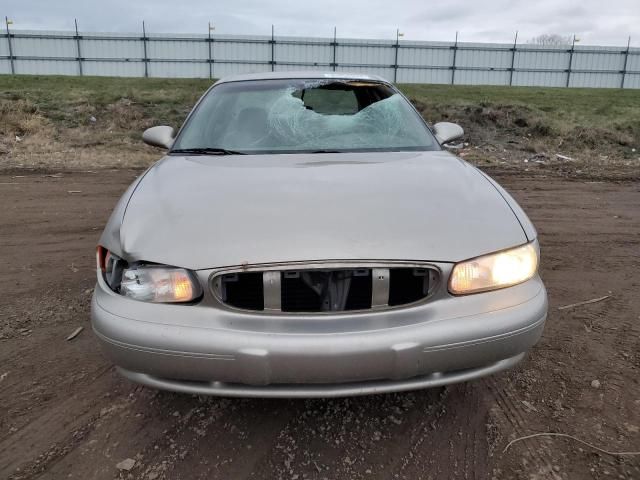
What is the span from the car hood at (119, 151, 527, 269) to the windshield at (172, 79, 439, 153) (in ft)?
1.40

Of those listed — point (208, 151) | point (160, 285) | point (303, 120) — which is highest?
point (303, 120)

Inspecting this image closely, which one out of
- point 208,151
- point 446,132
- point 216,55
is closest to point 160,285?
point 208,151

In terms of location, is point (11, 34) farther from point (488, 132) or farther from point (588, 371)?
point (588, 371)

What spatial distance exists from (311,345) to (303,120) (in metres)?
1.88

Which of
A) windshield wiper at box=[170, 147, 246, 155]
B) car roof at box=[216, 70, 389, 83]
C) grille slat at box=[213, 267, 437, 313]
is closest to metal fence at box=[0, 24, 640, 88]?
car roof at box=[216, 70, 389, 83]

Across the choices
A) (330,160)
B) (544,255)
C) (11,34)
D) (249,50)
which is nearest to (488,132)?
(544,255)

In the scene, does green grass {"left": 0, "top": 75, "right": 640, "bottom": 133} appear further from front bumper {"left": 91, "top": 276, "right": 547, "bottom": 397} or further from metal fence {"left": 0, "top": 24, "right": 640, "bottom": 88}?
front bumper {"left": 91, "top": 276, "right": 547, "bottom": 397}

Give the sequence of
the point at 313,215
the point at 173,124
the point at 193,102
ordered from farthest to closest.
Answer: the point at 193,102
the point at 173,124
the point at 313,215

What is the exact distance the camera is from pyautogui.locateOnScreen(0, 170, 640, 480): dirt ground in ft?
6.64

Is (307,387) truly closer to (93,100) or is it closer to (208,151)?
(208,151)

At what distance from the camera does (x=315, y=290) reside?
1906 mm

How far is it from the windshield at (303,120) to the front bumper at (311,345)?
132 cm

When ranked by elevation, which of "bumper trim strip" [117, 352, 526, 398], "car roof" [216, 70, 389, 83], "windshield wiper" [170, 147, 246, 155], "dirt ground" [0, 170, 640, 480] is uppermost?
"car roof" [216, 70, 389, 83]

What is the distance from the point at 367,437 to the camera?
Result: 2.18m
